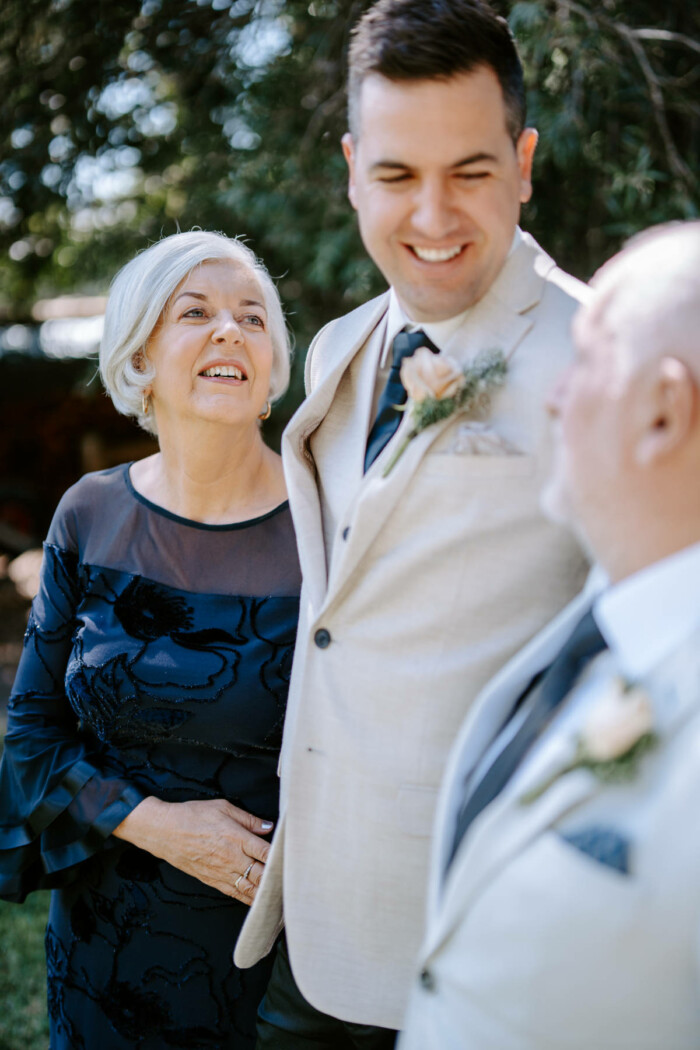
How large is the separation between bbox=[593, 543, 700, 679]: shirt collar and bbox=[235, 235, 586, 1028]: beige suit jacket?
390mm

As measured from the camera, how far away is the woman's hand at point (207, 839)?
2.16 meters

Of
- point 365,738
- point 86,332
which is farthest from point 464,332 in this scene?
point 86,332

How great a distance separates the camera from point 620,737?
41.4 inches

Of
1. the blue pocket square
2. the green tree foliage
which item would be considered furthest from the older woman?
the green tree foliage

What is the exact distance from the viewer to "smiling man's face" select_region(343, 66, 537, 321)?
4.82 feet

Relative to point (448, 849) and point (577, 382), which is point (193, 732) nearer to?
point (448, 849)

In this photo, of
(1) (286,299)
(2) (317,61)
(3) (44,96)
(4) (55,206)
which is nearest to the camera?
(2) (317,61)

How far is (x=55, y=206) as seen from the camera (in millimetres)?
6355

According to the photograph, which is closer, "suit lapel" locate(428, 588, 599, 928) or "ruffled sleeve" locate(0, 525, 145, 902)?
"suit lapel" locate(428, 588, 599, 928)

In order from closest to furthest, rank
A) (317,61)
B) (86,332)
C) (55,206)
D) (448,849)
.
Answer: (448,849) → (317,61) → (55,206) → (86,332)

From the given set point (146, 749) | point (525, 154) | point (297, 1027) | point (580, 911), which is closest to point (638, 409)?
point (580, 911)

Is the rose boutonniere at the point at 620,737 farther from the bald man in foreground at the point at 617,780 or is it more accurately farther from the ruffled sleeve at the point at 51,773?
the ruffled sleeve at the point at 51,773

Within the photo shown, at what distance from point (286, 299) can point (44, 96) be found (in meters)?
2.17

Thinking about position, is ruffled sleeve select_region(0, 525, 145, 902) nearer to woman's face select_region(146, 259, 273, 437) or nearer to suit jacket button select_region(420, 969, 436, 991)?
woman's face select_region(146, 259, 273, 437)
